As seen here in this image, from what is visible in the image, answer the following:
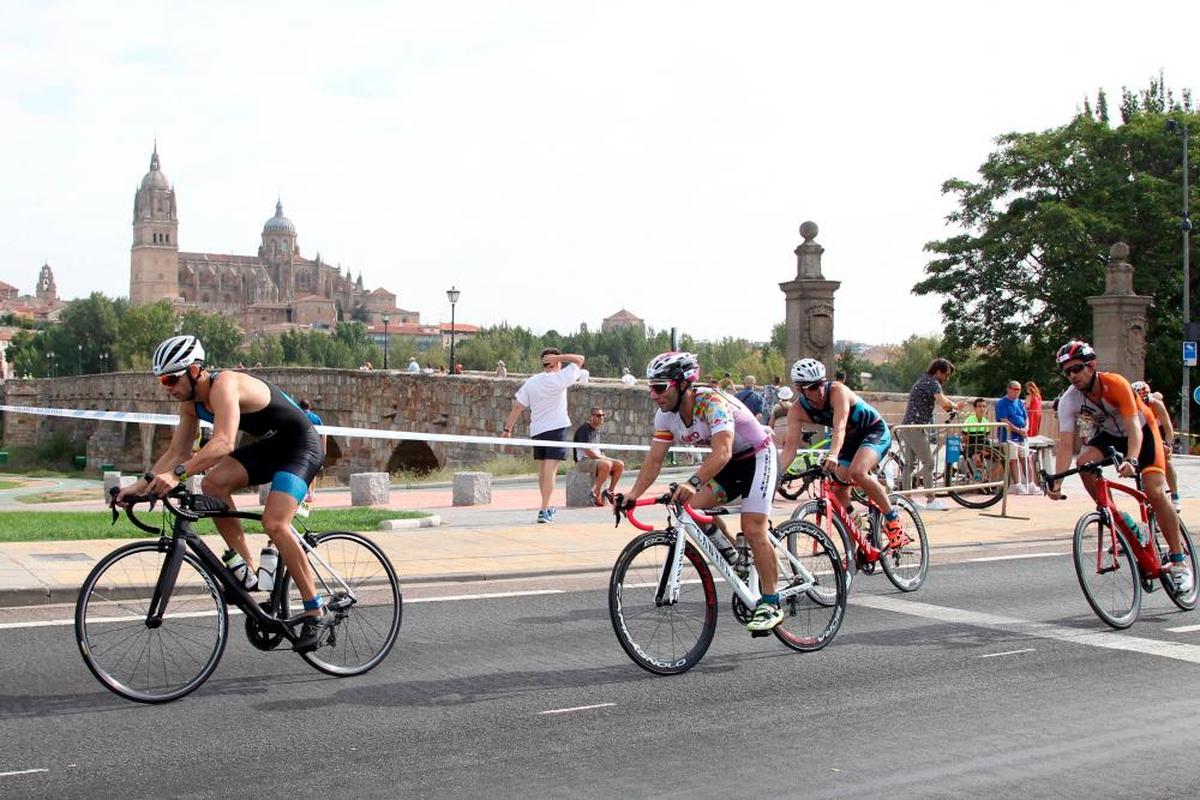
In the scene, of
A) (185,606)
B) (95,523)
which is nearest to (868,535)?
(185,606)

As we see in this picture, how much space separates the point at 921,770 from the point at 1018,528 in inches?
388

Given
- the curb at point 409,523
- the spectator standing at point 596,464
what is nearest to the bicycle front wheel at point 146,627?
the spectator standing at point 596,464

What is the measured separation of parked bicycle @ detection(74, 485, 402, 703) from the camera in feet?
21.7

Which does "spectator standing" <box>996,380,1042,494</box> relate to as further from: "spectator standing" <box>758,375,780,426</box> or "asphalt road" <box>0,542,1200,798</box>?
"asphalt road" <box>0,542,1200,798</box>

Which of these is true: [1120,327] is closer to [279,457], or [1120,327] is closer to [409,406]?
[279,457]

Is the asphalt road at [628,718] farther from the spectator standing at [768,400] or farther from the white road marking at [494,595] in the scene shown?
the spectator standing at [768,400]

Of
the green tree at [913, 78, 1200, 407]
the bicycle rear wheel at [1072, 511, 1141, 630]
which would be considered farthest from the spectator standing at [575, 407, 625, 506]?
the green tree at [913, 78, 1200, 407]

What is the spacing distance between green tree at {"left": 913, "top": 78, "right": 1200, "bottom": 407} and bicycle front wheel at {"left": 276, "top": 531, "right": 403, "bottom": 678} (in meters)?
35.0

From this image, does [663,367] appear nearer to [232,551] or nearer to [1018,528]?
[232,551]

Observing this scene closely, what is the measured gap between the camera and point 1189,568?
9445 mm

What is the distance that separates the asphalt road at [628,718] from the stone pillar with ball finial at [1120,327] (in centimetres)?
2011

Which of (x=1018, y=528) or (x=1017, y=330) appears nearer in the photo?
(x=1018, y=528)

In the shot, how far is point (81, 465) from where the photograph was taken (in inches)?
3787

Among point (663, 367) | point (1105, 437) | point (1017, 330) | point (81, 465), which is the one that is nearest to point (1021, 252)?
point (1017, 330)
